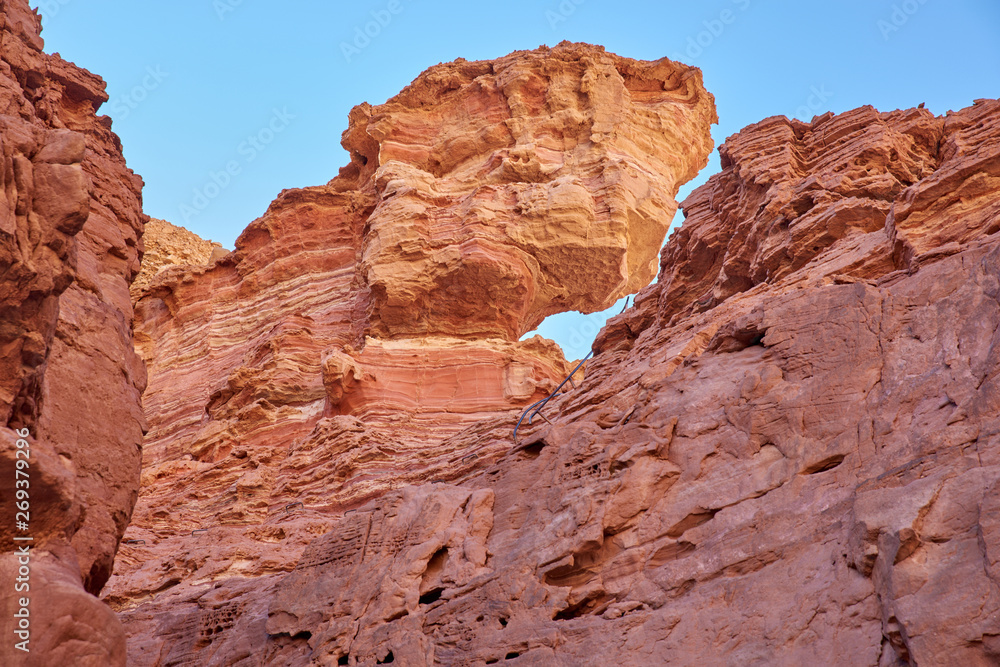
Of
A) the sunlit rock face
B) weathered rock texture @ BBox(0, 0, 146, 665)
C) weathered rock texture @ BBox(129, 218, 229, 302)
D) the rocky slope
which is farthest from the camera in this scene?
weathered rock texture @ BBox(129, 218, 229, 302)

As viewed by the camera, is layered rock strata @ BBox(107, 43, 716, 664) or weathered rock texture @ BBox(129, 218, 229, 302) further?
weathered rock texture @ BBox(129, 218, 229, 302)

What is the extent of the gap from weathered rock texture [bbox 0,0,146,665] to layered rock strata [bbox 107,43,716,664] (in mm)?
8226

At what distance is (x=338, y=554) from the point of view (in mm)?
17344

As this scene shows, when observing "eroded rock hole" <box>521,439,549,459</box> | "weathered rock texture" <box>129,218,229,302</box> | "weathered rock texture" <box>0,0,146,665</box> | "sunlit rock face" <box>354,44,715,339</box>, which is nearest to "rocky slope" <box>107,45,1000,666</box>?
"eroded rock hole" <box>521,439,549,459</box>

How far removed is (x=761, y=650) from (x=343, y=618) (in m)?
7.42

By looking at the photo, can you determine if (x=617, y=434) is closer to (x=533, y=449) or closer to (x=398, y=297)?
(x=533, y=449)

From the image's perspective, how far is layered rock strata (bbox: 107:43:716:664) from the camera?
27.3m

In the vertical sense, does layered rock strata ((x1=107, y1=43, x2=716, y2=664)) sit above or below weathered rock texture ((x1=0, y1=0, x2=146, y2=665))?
above

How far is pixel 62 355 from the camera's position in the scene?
14812mm

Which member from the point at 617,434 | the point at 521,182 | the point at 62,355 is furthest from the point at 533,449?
the point at 521,182

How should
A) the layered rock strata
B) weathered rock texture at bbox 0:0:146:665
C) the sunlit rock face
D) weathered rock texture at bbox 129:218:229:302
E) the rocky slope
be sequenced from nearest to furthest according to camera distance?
weathered rock texture at bbox 0:0:146:665 < the rocky slope < the layered rock strata < the sunlit rock face < weathered rock texture at bbox 129:218:229:302

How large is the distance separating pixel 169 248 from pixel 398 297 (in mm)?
30950

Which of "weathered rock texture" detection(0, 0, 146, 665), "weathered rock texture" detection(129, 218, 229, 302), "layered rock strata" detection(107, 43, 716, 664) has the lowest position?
"weathered rock texture" detection(0, 0, 146, 665)

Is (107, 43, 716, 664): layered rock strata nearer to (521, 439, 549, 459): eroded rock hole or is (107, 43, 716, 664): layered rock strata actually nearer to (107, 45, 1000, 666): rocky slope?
(107, 45, 1000, 666): rocky slope
